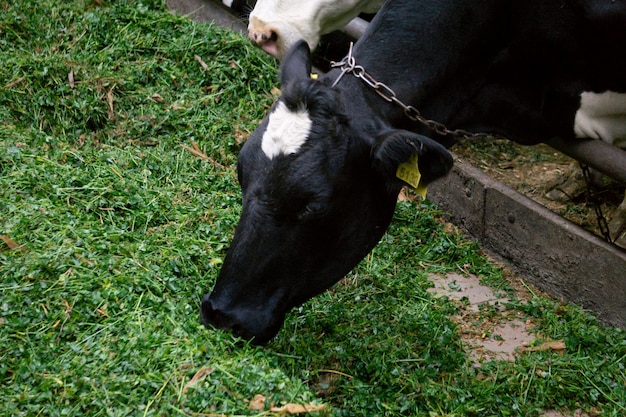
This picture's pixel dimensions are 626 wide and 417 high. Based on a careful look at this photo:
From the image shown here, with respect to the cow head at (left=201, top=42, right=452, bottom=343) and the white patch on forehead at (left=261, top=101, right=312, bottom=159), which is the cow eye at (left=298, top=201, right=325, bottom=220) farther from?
the white patch on forehead at (left=261, top=101, right=312, bottom=159)

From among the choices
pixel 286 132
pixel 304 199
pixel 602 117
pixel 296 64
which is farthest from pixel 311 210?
pixel 602 117

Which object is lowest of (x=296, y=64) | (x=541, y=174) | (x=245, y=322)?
(x=245, y=322)

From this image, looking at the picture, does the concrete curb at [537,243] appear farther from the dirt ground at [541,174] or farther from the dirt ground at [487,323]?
the dirt ground at [541,174]

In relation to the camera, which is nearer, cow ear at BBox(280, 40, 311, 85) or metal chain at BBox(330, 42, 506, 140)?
metal chain at BBox(330, 42, 506, 140)

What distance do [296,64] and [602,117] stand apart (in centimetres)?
166

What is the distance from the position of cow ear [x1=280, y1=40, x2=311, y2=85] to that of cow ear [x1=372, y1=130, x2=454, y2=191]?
1.87 ft

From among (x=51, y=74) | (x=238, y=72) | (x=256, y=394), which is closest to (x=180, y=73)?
(x=238, y=72)

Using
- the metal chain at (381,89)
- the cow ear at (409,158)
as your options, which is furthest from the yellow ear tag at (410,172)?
the metal chain at (381,89)

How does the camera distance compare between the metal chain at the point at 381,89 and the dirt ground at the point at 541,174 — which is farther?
the dirt ground at the point at 541,174

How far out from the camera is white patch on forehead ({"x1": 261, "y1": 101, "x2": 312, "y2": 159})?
11.8ft

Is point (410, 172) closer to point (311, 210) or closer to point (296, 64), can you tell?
point (311, 210)

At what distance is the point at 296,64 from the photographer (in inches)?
158

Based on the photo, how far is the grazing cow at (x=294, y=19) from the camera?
4.93m

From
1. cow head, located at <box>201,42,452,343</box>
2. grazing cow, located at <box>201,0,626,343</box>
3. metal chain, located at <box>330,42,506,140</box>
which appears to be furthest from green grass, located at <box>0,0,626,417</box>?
metal chain, located at <box>330,42,506,140</box>
